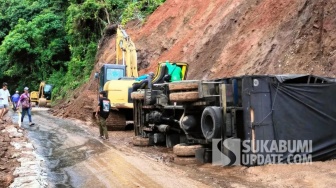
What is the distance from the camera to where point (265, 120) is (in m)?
8.34

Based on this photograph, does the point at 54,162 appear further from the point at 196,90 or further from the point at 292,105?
the point at 292,105

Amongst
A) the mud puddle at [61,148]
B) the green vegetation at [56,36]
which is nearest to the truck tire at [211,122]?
the mud puddle at [61,148]

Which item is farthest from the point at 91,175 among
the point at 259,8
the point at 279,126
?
the point at 259,8

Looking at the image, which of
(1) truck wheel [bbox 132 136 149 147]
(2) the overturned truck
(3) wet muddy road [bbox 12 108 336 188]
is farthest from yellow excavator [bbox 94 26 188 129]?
(2) the overturned truck

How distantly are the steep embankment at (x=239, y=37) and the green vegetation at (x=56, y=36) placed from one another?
5.06m

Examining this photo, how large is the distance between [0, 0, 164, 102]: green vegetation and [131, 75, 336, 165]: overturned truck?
75.2ft

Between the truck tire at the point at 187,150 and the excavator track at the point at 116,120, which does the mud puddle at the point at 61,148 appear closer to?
the excavator track at the point at 116,120

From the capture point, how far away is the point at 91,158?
1000 centimetres

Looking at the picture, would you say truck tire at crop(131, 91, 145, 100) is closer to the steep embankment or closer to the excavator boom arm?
the steep embankment

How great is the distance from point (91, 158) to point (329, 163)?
5328 millimetres

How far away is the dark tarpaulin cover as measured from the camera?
8.41m

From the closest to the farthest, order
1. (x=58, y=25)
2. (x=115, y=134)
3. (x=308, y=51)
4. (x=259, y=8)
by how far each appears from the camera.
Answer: (x=308, y=51), (x=115, y=134), (x=259, y=8), (x=58, y=25)

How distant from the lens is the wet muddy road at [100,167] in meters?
7.40

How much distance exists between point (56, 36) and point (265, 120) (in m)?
38.4
